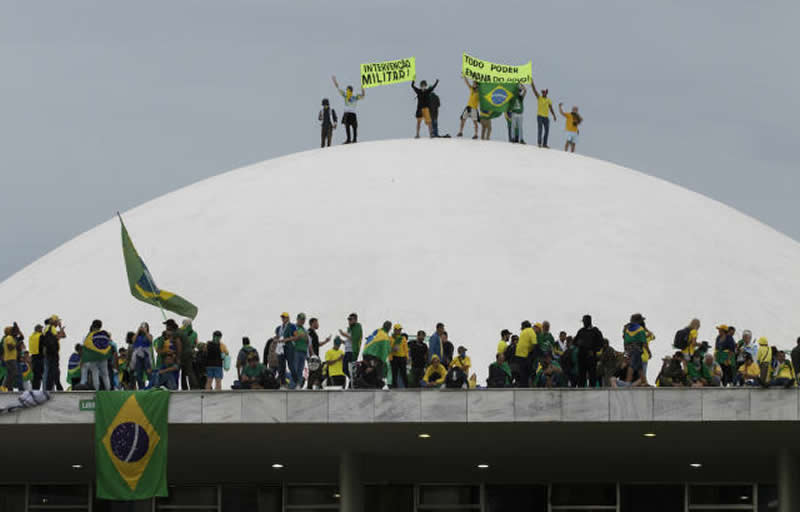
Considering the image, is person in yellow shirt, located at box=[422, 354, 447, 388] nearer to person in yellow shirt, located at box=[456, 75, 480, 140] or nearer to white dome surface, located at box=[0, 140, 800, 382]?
white dome surface, located at box=[0, 140, 800, 382]

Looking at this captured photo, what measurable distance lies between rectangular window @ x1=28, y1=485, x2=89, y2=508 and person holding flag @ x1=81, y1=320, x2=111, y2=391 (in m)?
7.22

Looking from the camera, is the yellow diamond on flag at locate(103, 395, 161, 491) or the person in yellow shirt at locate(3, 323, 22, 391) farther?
the person in yellow shirt at locate(3, 323, 22, 391)

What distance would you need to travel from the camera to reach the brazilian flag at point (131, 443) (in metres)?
25.6

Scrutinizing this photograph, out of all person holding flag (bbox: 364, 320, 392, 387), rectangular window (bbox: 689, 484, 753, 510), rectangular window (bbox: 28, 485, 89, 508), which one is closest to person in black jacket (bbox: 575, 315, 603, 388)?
person holding flag (bbox: 364, 320, 392, 387)

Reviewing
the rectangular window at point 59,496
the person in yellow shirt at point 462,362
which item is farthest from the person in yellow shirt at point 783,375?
the rectangular window at point 59,496

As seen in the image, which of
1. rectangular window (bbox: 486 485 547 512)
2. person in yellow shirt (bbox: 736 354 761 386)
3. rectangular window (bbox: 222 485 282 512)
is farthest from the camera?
rectangular window (bbox: 222 485 282 512)

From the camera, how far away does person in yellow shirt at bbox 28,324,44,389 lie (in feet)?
87.7

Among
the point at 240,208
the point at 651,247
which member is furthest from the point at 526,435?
the point at 240,208

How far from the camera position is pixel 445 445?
92.4ft

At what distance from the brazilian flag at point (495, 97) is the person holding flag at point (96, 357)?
49.1 ft

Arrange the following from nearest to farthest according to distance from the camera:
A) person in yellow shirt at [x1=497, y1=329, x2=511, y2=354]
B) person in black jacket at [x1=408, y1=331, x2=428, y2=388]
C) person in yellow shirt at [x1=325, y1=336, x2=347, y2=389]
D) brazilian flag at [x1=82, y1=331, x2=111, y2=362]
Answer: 1. brazilian flag at [x1=82, y1=331, x2=111, y2=362]
2. person in black jacket at [x1=408, y1=331, x2=428, y2=388]
3. person in yellow shirt at [x1=497, y1=329, x2=511, y2=354]
4. person in yellow shirt at [x1=325, y1=336, x2=347, y2=389]

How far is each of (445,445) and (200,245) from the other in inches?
375

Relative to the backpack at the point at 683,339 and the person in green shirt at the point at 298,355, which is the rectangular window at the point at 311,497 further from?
the backpack at the point at 683,339

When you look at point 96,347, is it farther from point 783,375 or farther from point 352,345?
point 783,375
